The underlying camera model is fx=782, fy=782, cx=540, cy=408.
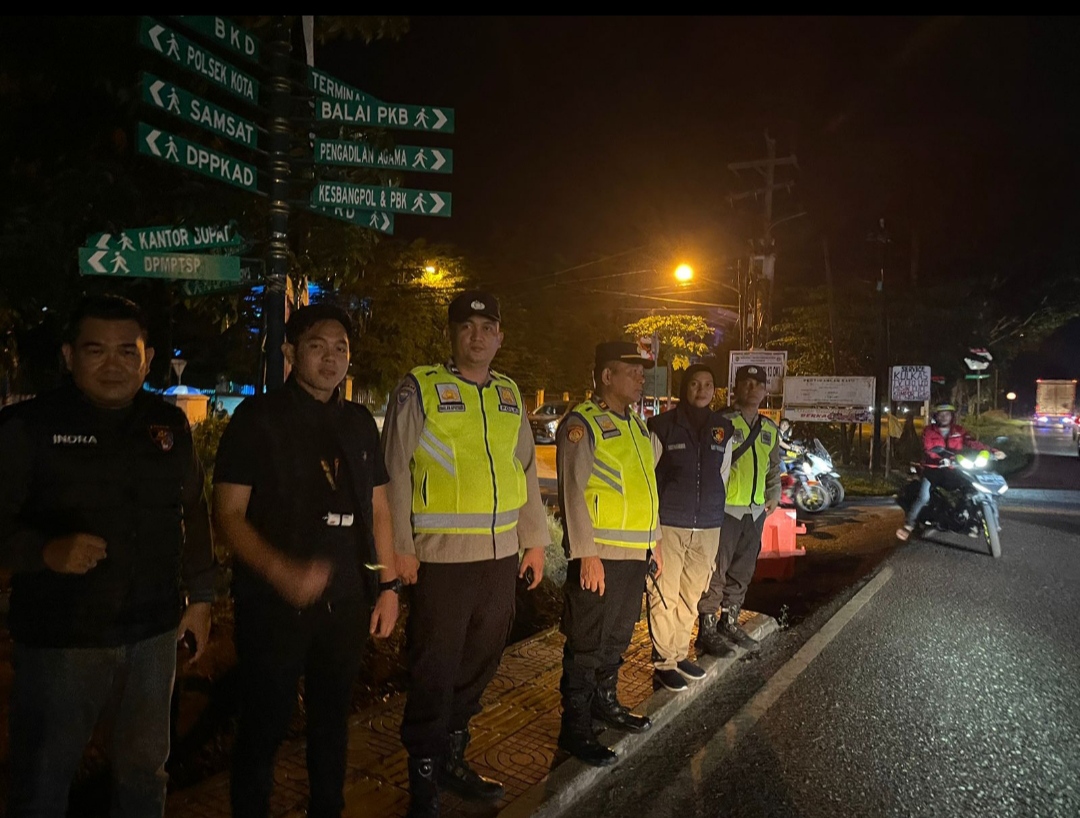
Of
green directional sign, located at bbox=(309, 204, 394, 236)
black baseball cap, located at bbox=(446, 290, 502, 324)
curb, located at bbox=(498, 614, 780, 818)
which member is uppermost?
green directional sign, located at bbox=(309, 204, 394, 236)

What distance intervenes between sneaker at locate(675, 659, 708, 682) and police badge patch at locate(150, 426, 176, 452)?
10.7ft

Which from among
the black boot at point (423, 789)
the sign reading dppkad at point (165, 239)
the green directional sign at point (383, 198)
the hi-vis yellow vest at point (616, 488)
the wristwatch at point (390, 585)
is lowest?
the black boot at point (423, 789)

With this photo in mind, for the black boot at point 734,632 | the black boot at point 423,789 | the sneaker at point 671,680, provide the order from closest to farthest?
1. the black boot at point 423,789
2. the sneaker at point 671,680
3. the black boot at point 734,632

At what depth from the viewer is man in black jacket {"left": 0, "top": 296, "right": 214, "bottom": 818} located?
2213 mm

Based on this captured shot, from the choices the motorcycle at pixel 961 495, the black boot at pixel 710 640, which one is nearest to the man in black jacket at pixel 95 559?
the black boot at pixel 710 640

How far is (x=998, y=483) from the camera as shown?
390 inches

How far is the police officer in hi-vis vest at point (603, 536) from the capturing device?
12.3 feet

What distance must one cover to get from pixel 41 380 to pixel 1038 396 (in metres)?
56.3

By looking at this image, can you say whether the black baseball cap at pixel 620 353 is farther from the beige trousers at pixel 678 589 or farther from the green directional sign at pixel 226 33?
the green directional sign at pixel 226 33

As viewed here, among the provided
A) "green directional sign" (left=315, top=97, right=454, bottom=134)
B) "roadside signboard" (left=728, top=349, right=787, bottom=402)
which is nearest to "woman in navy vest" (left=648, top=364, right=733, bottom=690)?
"green directional sign" (left=315, top=97, right=454, bottom=134)

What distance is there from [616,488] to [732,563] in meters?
1.87

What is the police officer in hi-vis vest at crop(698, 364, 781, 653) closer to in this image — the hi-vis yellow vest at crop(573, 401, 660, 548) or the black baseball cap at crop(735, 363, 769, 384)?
the black baseball cap at crop(735, 363, 769, 384)

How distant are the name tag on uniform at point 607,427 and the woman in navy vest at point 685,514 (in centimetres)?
73

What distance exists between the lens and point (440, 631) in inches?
123
